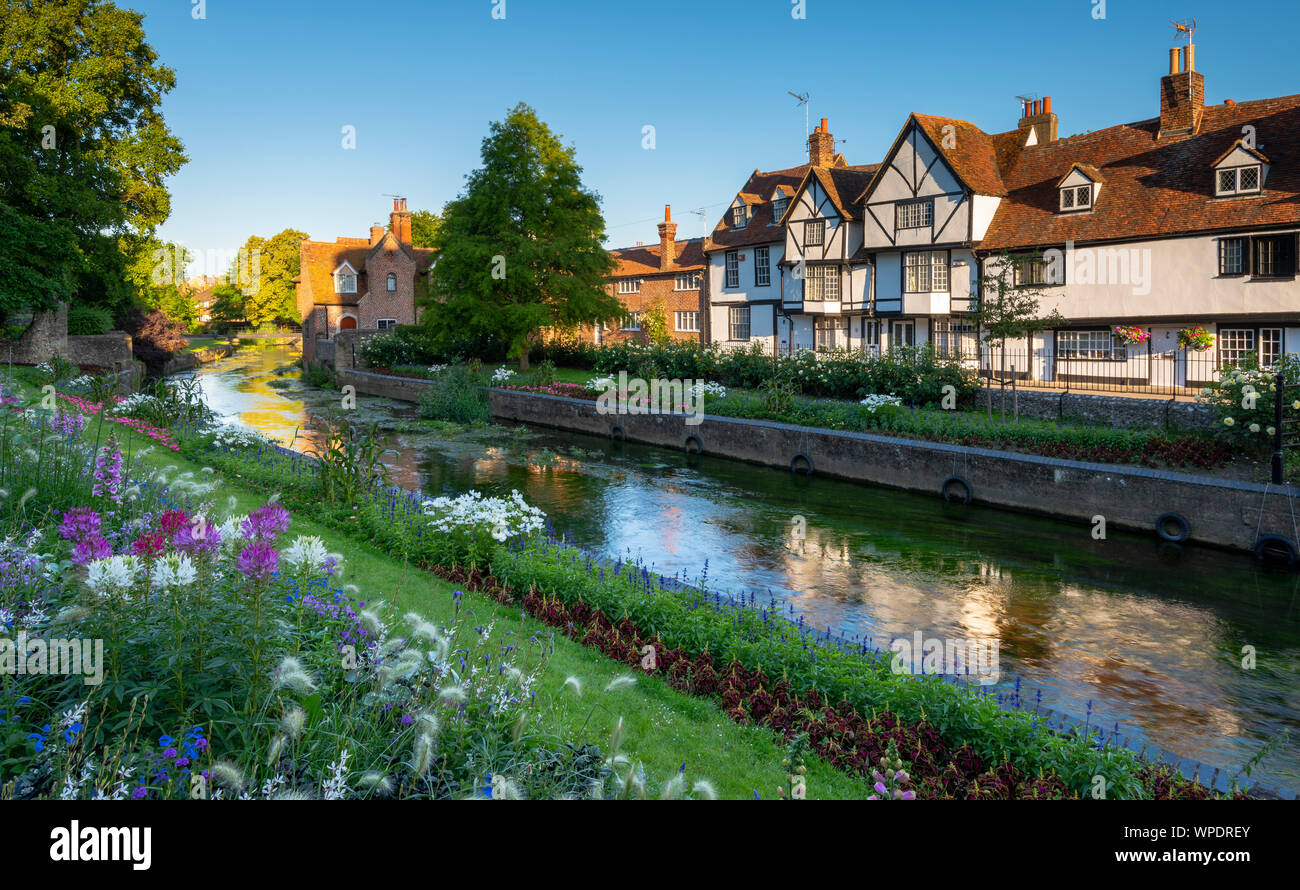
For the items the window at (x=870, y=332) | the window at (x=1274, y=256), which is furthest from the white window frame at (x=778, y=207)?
the window at (x=1274, y=256)

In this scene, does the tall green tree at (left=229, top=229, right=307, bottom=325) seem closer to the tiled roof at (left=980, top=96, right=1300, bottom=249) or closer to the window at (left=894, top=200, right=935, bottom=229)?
the window at (left=894, top=200, right=935, bottom=229)

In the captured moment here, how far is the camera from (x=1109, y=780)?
566 centimetres

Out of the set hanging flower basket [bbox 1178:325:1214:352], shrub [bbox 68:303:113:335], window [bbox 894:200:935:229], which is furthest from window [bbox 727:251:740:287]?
shrub [bbox 68:303:113:335]

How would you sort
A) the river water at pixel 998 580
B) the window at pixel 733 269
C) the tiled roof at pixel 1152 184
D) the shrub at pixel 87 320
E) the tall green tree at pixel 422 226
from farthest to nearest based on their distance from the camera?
the tall green tree at pixel 422 226 → the window at pixel 733 269 → the shrub at pixel 87 320 → the tiled roof at pixel 1152 184 → the river water at pixel 998 580

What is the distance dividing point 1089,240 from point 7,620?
32714 mm

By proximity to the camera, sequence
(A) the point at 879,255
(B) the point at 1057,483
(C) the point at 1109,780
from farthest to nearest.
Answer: (A) the point at 879,255
(B) the point at 1057,483
(C) the point at 1109,780

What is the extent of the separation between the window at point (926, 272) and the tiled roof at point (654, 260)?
1739 centimetres

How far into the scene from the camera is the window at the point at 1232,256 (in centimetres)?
2758

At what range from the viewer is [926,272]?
36.7 m

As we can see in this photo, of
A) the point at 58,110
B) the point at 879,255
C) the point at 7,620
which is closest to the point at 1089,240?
the point at 879,255

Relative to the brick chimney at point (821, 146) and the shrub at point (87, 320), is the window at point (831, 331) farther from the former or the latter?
the shrub at point (87, 320)

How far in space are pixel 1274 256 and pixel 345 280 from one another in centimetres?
6480

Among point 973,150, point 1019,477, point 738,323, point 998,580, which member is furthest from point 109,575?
point 738,323

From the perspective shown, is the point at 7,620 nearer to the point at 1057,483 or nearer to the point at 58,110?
the point at 1057,483
